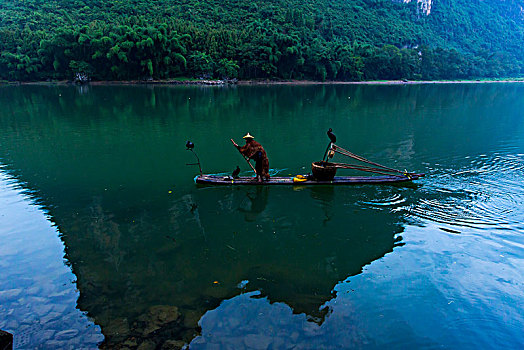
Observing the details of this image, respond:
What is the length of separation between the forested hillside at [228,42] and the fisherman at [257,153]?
68642 mm

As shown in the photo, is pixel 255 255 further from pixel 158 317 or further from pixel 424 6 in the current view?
pixel 424 6

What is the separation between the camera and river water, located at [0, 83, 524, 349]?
5.82 meters

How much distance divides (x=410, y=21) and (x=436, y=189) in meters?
162

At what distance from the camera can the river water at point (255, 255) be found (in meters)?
5.82

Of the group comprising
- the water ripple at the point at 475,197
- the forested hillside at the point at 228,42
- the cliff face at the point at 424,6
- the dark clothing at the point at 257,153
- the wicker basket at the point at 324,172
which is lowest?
the water ripple at the point at 475,197

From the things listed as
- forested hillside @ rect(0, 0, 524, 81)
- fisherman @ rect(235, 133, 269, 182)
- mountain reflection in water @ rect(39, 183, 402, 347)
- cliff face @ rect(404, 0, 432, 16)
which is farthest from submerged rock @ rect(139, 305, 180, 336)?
cliff face @ rect(404, 0, 432, 16)

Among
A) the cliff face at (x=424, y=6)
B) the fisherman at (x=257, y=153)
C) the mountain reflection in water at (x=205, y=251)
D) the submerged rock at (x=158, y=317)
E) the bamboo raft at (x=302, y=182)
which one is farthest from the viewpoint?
the cliff face at (x=424, y=6)

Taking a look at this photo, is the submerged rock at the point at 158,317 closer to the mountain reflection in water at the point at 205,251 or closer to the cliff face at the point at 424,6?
the mountain reflection in water at the point at 205,251

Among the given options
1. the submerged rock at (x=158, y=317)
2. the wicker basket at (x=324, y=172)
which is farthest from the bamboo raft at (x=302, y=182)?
the submerged rock at (x=158, y=317)

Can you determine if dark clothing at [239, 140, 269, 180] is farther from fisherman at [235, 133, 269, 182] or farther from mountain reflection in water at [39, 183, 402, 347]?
mountain reflection in water at [39, 183, 402, 347]

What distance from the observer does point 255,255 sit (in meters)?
8.03

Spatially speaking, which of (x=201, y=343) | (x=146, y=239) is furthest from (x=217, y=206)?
Result: (x=201, y=343)

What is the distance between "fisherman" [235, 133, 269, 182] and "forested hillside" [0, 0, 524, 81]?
68.6 m

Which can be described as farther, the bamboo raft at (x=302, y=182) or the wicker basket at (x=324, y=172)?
the bamboo raft at (x=302, y=182)
